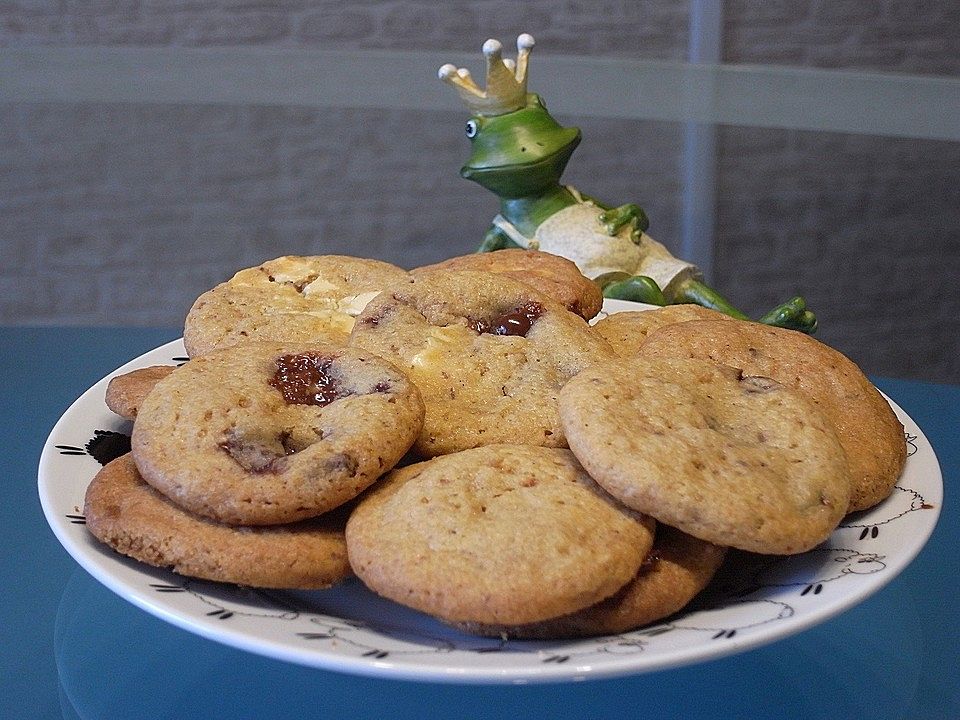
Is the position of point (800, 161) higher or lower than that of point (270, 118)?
lower

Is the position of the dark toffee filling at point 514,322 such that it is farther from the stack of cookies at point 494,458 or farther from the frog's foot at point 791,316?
the frog's foot at point 791,316

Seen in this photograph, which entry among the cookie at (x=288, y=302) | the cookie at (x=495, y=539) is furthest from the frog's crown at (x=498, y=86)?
the cookie at (x=495, y=539)

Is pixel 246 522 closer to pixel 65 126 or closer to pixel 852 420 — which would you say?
pixel 852 420

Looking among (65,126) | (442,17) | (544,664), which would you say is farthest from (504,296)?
(442,17)

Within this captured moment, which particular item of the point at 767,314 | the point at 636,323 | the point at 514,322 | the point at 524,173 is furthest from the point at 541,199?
the point at 514,322

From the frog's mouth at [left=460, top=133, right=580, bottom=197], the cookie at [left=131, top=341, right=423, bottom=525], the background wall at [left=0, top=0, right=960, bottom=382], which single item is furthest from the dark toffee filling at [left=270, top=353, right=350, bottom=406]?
the background wall at [left=0, top=0, right=960, bottom=382]

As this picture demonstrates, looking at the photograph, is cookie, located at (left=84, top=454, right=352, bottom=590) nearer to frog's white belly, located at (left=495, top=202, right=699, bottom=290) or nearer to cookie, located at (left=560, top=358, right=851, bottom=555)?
cookie, located at (left=560, top=358, right=851, bottom=555)

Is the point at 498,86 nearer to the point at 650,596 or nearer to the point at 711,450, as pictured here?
the point at 711,450
